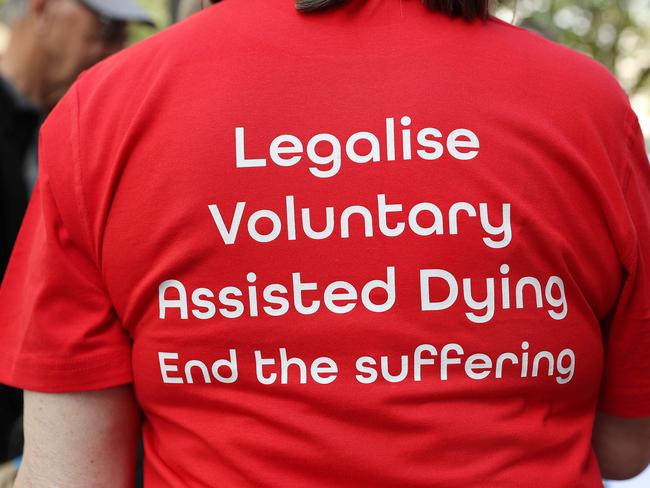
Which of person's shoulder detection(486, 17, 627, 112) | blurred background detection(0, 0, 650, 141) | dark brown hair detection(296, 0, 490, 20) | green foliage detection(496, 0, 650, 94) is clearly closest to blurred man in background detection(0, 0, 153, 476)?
dark brown hair detection(296, 0, 490, 20)

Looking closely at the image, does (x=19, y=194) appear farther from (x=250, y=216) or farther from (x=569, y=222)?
(x=569, y=222)

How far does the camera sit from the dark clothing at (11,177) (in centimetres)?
276

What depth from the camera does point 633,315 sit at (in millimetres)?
1293

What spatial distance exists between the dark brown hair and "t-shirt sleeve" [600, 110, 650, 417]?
28 cm

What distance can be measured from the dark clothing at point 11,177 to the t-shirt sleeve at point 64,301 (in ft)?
4.91

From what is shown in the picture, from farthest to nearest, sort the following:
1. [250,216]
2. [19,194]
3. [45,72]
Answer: [45,72], [19,194], [250,216]

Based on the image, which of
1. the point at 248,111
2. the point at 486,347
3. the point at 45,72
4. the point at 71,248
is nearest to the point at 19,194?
the point at 45,72

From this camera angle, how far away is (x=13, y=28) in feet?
11.8

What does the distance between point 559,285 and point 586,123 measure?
0.24 meters

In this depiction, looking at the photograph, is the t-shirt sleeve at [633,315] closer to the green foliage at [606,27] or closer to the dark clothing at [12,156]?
the dark clothing at [12,156]

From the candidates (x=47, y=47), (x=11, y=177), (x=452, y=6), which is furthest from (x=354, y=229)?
(x=47, y=47)

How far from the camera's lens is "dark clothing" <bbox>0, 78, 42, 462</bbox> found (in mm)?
2756

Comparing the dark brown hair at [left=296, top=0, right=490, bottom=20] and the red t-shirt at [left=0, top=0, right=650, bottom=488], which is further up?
the dark brown hair at [left=296, top=0, right=490, bottom=20]

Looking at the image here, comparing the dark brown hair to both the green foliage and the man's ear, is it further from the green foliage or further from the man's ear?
the green foliage
